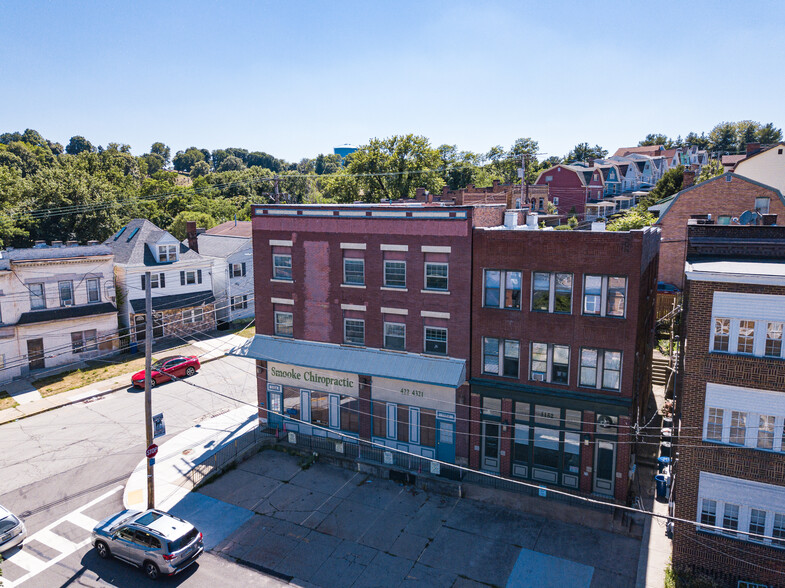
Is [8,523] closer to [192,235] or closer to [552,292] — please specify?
[552,292]

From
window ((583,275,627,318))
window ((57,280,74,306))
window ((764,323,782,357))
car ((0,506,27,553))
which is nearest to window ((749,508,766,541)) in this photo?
window ((764,323,782,357))

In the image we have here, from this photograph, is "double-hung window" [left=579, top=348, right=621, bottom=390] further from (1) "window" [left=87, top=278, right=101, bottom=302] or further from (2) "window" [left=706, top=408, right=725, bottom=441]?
(1) "window" [left=87, top=278, right=101, bottom=302]

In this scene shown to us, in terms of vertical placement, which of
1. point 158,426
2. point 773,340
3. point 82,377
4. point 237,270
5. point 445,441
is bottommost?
point 82,377

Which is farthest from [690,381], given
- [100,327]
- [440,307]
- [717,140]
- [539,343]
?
[717,140]

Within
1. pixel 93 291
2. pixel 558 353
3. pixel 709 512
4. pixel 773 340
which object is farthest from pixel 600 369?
pixel 93 291

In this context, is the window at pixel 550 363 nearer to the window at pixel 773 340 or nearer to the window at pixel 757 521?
the window at pixel 773 340

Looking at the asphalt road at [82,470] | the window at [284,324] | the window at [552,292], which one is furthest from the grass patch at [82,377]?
the window at [552,292]
